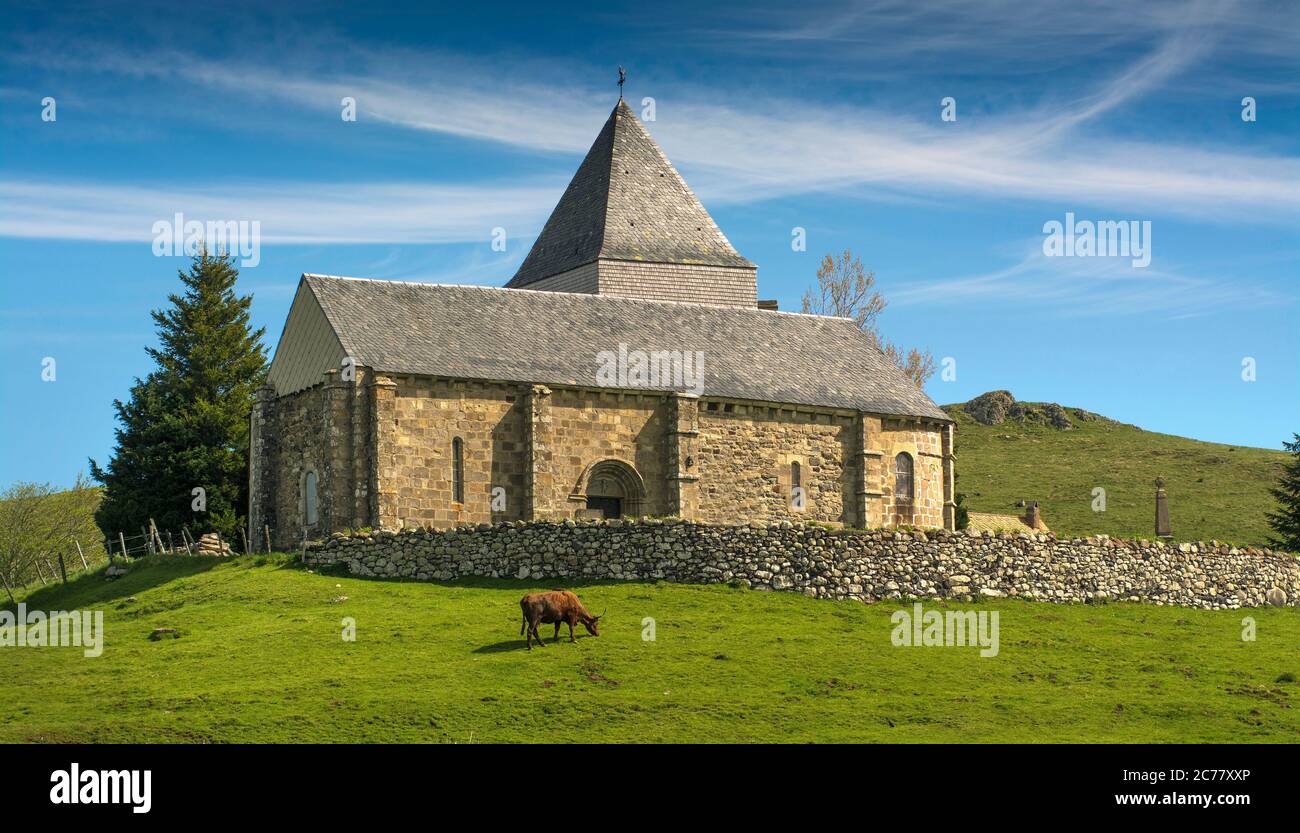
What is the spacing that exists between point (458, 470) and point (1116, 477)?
47829mm

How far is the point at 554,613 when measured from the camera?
118ft

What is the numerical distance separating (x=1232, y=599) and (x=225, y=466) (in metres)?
32.5

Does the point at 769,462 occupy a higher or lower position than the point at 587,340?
lower

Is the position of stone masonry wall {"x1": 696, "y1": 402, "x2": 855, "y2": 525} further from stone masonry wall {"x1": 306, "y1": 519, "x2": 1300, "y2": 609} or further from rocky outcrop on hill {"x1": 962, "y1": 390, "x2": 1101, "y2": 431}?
rocky outcrop on hill {"x1": 962, "y1": 390, "x2": 1101, "y2": 431}

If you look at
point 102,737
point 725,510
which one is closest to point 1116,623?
point 725,510

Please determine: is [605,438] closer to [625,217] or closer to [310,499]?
[310,499]

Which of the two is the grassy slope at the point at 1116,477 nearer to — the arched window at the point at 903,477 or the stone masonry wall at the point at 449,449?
the arched window at the point at 903,477

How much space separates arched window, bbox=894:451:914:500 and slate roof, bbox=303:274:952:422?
60.4 inches

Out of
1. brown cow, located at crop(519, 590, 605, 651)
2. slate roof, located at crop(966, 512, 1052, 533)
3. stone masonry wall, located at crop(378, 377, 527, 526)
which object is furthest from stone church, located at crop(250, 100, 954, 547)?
brown cow, located at crop(519, 590, 605, 651)

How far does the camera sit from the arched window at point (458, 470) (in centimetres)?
4638

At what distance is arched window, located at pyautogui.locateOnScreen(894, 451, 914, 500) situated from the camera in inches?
2083

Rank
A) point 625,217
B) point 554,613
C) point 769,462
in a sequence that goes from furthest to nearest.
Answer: point 625,217 < point 769,462 < point 554,613

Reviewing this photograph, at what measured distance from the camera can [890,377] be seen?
55.3 metres

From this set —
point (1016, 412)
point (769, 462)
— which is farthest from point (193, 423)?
point (1016, 412)
